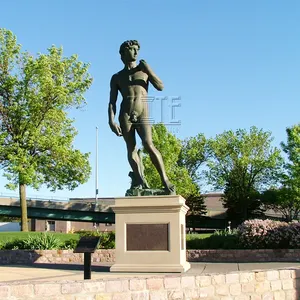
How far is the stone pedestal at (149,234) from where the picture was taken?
9.87 metres

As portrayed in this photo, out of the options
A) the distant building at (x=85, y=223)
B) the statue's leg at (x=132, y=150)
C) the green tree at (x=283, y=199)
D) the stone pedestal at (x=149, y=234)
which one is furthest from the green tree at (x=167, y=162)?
the stone pedestal at (x=149, y=234)

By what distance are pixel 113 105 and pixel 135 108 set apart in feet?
2.70

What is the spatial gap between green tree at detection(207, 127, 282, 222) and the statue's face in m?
43.9

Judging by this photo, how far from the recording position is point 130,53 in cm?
1089

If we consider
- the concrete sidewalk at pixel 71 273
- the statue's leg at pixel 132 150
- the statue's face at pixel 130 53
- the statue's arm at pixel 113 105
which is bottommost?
the concrete sidewalk at pixel 71 273

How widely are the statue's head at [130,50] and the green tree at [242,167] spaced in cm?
4389

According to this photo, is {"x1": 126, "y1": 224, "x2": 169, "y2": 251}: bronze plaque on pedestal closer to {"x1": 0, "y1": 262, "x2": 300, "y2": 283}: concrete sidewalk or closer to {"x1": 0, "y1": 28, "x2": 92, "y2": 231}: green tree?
{"x1": 0, "y1": 262, "x2": 300, "y2": 283}: concrete sidewalk

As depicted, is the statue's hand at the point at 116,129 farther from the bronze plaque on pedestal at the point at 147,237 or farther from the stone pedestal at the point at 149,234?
the bronze plaque on pedestal at the point at 147,237

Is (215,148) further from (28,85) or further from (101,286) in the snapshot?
(101,286)

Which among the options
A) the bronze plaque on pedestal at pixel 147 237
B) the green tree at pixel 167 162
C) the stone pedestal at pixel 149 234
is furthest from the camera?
the green tree at pixel 167 162

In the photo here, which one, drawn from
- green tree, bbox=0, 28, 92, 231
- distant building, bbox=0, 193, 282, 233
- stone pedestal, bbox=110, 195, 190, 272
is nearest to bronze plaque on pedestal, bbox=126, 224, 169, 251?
stone pedestal, bbox=110, 195, 190, 272

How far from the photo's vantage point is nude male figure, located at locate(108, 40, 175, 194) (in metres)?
10.7

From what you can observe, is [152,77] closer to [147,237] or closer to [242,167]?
[147,237]

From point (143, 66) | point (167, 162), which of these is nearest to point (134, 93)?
point (143, 66)
